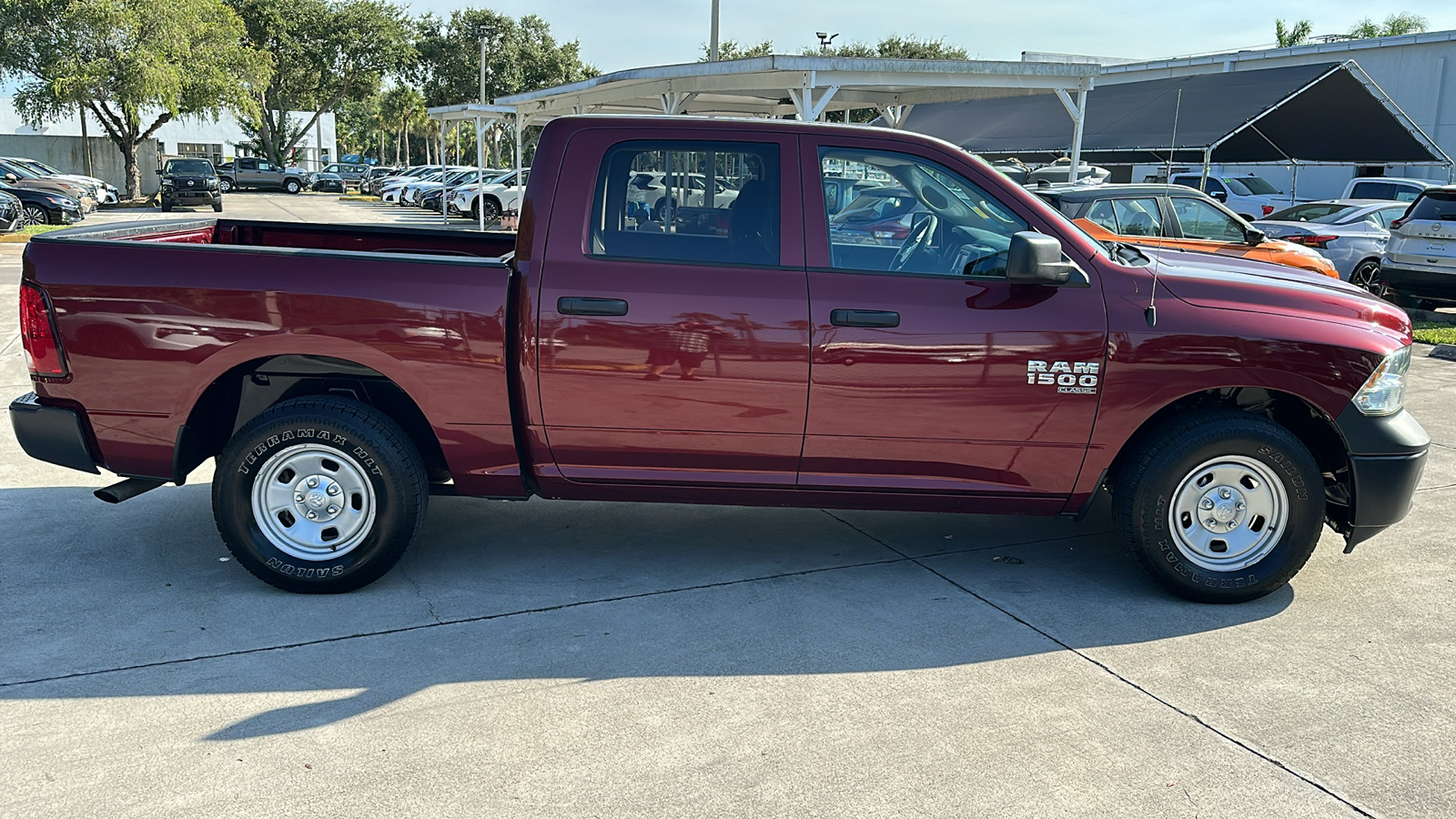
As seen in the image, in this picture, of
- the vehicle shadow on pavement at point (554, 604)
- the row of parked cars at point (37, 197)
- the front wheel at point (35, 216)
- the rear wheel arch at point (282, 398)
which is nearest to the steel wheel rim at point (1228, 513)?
the vehicle shadow on pavement at point (554, 604)

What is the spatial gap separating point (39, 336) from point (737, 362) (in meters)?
2.77

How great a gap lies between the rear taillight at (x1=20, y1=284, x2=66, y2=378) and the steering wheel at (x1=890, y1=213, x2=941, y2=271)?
10.9 ft

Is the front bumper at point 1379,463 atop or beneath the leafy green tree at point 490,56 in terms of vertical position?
beneath

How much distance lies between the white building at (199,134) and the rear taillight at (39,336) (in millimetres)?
48863

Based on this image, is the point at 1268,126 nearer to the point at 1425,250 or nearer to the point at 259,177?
the point at 1425,250

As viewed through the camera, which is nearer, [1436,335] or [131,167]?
[1436,335]

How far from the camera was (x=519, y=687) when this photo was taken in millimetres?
3832

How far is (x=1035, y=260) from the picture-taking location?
4.18 meters

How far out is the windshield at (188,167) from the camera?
1432 inches

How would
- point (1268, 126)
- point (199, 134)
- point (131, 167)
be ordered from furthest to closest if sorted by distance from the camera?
point (199, 134) → point (131, 167) → point (1268, 126)

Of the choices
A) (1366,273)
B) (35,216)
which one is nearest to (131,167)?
(35,216)

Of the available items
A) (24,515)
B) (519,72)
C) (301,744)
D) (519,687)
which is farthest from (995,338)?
(519,72)

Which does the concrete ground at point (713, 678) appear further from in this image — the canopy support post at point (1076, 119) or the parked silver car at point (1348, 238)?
the parked silver car at point (1348, 238)

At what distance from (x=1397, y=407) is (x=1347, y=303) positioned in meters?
0.50
